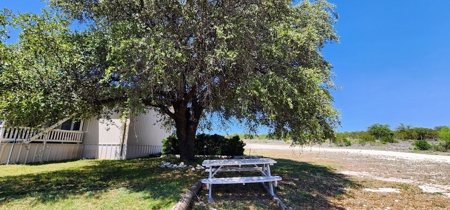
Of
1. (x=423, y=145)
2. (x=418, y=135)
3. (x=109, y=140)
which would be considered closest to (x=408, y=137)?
(x=418, y=135)

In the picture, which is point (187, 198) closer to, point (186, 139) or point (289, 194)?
point (289, 194)

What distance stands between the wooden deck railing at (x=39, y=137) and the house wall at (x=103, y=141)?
1.62 ft

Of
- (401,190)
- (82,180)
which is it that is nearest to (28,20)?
(82,180)

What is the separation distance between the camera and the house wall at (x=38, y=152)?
940 centimetres

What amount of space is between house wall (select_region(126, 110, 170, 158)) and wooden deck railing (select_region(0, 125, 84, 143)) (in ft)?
9.05

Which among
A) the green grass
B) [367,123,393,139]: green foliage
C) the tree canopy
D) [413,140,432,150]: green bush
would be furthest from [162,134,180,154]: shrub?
[367,123,393,139]: green foliage

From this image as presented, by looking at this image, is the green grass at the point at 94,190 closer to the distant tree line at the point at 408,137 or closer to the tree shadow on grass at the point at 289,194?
the tree shadow on grass at the point at 289,194

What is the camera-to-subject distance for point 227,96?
264 inches

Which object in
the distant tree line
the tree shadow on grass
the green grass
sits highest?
the distant tree line

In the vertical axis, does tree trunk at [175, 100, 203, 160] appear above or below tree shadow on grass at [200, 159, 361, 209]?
above

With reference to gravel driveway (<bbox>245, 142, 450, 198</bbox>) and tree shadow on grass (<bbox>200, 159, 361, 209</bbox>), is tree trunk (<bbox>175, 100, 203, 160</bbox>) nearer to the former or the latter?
tree shadow on grass (<bbox>200, 159, 361, 209</bbox>)

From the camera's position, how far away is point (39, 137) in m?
10.5

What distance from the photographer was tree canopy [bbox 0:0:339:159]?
5.28m

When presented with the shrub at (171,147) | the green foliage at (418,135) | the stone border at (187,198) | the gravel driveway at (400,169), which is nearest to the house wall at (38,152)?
the shrub at (171,147)
